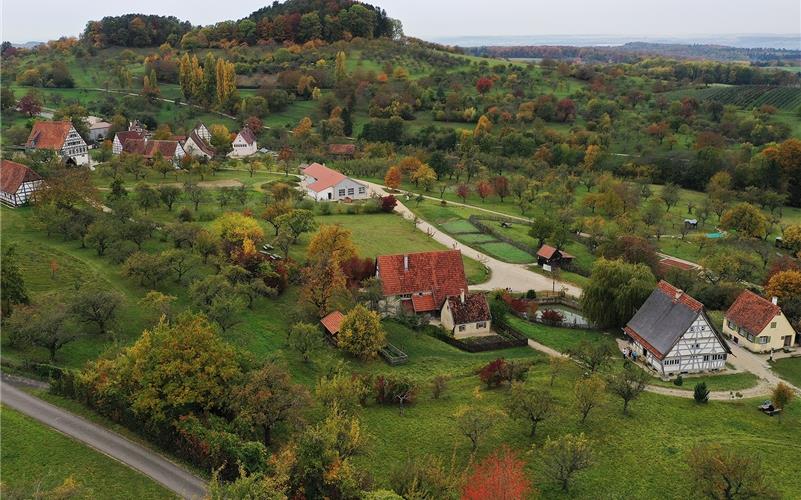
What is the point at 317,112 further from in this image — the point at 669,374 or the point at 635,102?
the point at 669,374

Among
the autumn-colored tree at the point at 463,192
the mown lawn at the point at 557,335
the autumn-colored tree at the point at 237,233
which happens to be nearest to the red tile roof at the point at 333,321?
the autumn-colored tree at the point at 237,233

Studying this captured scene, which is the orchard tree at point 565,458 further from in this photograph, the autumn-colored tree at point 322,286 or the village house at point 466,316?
the autumn-colored tree at point 322,286

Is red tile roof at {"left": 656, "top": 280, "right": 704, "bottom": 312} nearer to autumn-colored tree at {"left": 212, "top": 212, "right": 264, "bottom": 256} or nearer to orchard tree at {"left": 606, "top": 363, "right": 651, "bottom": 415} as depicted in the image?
orchard tree at {"left": 606, "top": 363, "right": 651, "bottom": 415}

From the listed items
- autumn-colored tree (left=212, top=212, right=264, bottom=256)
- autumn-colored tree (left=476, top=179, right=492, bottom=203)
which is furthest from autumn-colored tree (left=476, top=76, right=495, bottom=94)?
autumn-colored tree (left=212, top=212, right=264, bottom=256)

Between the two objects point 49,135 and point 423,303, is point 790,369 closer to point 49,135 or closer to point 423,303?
point 423,303

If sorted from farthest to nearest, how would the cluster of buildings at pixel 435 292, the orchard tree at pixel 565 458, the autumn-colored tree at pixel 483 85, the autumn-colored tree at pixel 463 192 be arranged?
the autumn-colored tree at pixel 483 85 → the autumn-colored tree at pixel 463 192 → the cluster of buildings at pixel 435 292 → the orchard tree at pixel 565 458
